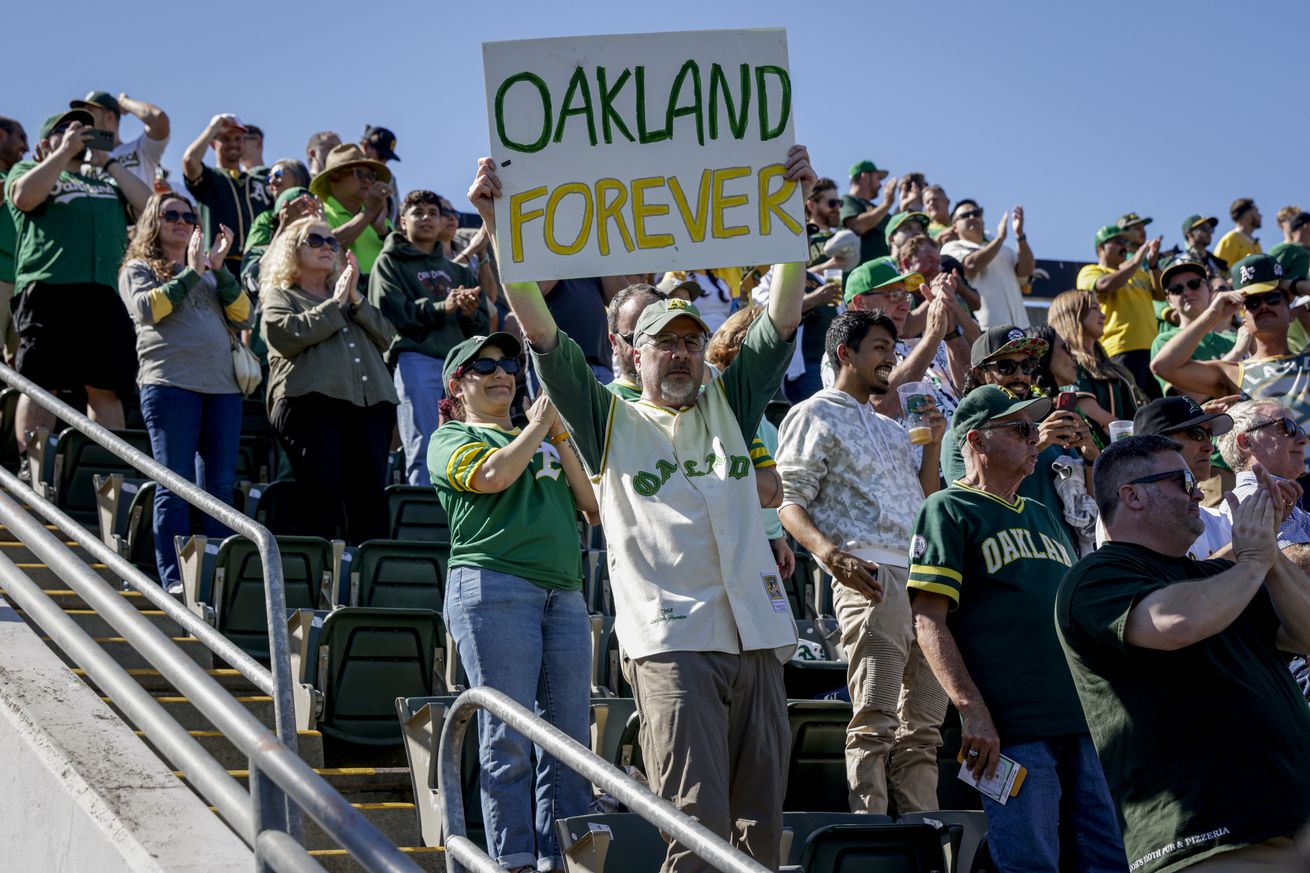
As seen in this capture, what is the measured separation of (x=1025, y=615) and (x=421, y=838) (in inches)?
87.4

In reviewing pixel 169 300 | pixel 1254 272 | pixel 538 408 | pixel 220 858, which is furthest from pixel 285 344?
pixel 1254 272

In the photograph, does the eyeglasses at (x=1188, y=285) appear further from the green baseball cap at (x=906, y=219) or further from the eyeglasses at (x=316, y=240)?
the eyeglasses at (x=316, y=240)

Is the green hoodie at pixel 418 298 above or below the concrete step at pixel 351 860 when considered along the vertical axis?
above

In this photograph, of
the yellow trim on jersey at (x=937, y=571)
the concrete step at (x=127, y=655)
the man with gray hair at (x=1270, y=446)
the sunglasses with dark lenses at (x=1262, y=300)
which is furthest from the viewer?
the sunglasses with dark lenses at (x=1262, y=300)

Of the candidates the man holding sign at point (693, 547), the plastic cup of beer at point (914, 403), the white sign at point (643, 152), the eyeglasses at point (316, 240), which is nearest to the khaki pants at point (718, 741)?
the man holding sign at point (693, 547)

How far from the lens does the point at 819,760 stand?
251 inches

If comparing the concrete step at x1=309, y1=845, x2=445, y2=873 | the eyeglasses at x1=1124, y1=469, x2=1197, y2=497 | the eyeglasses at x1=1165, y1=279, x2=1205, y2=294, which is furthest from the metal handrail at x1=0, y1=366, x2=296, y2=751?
the eyeglasses at x1=1165, y1=279, x2=1205, y2=294

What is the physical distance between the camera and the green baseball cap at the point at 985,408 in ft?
19.2

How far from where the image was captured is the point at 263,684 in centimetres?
525

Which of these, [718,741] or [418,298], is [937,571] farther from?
[418,298]

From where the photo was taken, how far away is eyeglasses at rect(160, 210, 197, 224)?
8.55m

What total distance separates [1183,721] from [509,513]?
2533 millimetres

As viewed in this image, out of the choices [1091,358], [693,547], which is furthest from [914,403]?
[693,547]

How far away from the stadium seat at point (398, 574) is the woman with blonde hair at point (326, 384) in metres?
0.97
